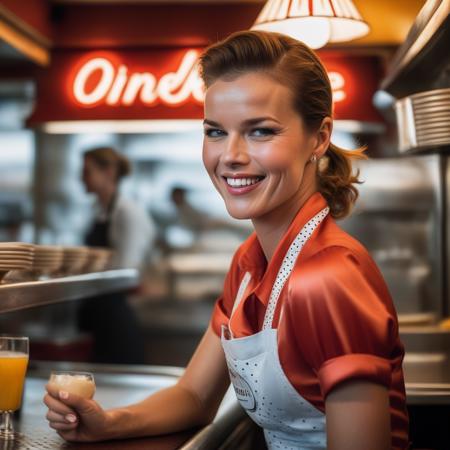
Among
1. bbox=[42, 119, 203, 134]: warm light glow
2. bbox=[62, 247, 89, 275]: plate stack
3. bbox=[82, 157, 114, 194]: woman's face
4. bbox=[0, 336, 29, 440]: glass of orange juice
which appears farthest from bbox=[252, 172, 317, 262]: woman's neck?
bbox=[82, 157, 114, 194]: woman's face

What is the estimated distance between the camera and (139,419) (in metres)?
1.84

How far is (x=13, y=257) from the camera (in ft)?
6.54

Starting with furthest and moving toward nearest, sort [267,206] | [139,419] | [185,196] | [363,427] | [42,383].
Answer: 1. [185,196]
2. [42,383]
3. [139,419]
4. [267,206]
5. [363,427]

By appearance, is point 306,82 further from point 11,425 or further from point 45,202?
point 45,202

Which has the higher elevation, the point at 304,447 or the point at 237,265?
the point at 237,265

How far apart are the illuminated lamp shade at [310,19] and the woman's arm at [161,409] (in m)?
0.92

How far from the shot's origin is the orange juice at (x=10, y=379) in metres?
1.84

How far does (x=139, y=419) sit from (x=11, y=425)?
30cm

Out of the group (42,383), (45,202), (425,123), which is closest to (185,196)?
(45,202)

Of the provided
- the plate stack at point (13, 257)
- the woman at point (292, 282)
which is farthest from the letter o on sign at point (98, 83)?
the woman at point (292, 282)

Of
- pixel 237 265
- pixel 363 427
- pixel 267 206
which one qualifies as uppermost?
pixel 267 206

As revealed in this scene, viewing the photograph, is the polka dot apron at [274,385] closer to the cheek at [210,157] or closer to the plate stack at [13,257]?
the cheek at [210,157]

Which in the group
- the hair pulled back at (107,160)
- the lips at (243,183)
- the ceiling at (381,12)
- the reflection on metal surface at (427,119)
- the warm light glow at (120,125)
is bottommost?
the lips at (243,183)

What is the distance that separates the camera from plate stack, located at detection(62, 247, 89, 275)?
2.79 metres
